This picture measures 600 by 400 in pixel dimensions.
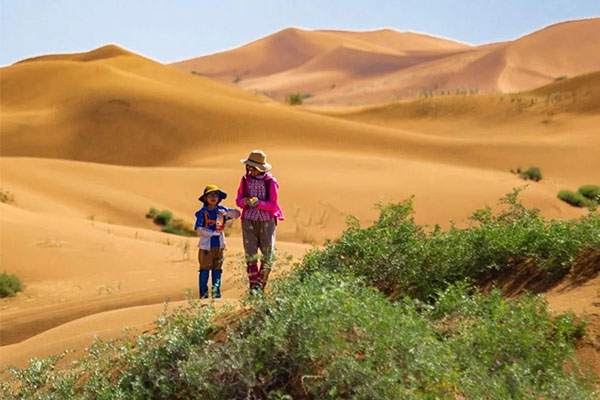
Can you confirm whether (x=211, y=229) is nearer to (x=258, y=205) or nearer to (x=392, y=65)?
(x=258, y=205)

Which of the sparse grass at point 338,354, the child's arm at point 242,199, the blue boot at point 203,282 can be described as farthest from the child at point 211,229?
the sparse grass at point 338,354

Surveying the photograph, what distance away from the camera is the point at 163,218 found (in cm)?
2144

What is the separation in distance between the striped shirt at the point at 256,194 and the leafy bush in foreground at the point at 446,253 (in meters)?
0.56

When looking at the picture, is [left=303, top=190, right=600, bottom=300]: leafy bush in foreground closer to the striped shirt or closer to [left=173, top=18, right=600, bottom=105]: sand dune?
the striped shirt

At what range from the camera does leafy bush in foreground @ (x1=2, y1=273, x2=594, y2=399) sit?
4469 mm

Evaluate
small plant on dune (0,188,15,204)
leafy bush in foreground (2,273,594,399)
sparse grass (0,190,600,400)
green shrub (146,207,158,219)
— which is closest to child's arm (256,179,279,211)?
sparse grass (0,190,600,400)

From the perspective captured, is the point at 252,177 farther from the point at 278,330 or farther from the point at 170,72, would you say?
the point at 170,72

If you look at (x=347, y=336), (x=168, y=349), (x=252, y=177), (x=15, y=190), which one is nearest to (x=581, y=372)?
(x=347, y=336)

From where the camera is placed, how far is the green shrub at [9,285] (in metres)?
12.3

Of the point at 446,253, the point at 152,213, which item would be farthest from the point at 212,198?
the point at 152,213

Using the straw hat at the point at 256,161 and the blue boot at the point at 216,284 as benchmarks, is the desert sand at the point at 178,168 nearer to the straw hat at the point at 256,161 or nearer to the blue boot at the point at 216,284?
the blue boot at the point at 216,284

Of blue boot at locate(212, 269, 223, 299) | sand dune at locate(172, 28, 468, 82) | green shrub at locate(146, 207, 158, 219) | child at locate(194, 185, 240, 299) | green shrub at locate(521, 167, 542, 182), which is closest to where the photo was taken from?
blue boot at locate(212, 269, 223, 299)

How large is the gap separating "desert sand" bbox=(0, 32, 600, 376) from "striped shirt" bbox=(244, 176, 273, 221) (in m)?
0.49

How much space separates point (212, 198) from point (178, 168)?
20405 mm
